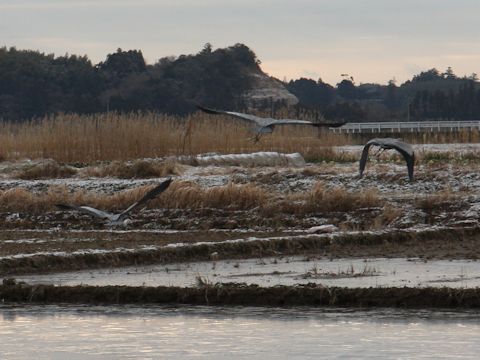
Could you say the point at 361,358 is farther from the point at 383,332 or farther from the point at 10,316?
the point at 10,316

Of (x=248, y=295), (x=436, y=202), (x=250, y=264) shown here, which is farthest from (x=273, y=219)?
(x=248, y=295)

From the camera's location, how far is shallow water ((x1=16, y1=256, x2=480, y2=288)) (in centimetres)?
1440

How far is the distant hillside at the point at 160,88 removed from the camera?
89.8 meters

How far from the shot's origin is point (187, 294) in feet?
44.0

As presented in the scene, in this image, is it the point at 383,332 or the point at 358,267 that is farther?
the point at 358,267

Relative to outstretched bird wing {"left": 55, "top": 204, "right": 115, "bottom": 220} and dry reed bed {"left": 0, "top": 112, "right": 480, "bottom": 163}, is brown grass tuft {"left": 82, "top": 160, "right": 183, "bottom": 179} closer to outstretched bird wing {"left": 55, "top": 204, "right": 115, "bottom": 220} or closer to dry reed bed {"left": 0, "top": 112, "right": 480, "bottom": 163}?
dry reed bed {"left": 0, "top": 112, "right": 480, "bottom": 163}

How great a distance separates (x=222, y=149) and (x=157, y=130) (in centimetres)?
170

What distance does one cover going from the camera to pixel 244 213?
22.8m

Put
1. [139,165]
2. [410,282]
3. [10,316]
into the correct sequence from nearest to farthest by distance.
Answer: [10,316] < [410,282] < [139,165]

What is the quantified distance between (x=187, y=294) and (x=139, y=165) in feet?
51.3

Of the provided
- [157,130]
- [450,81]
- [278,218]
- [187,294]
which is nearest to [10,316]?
[187,294]

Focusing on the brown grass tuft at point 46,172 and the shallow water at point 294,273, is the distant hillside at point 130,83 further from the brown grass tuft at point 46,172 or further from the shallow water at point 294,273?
the shallow water at point 294,273

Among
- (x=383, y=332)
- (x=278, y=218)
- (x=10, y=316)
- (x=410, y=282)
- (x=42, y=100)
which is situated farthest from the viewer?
(x=42, y=100)

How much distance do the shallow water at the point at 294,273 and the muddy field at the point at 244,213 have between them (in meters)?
0.40
